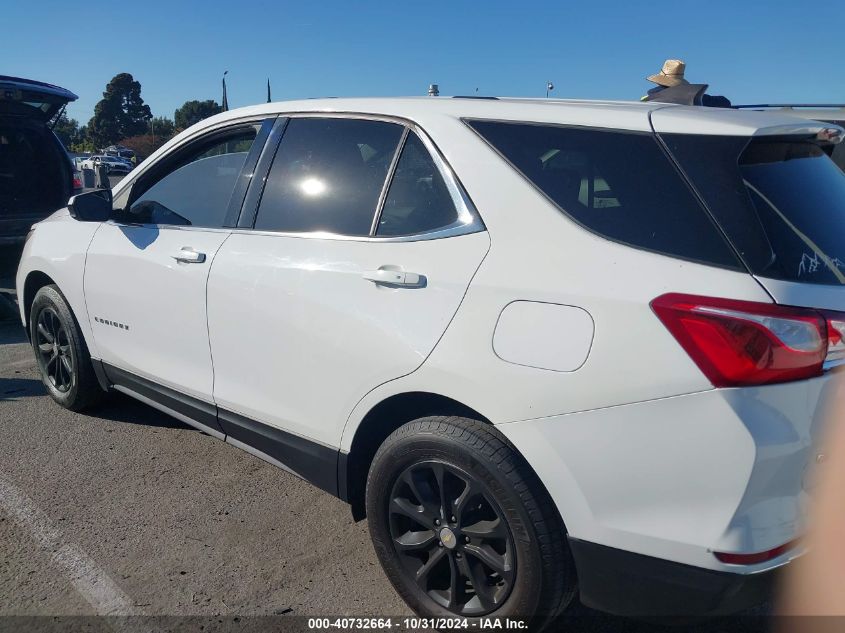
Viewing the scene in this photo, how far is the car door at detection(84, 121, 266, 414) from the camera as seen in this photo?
3166 mm

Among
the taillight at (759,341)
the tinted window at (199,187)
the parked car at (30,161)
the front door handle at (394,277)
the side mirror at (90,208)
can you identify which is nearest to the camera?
the taillight at (759,341)

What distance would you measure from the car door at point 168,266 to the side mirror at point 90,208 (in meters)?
0.08

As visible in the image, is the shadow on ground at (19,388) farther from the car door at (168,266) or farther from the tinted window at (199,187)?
the tinted window at (199,187)

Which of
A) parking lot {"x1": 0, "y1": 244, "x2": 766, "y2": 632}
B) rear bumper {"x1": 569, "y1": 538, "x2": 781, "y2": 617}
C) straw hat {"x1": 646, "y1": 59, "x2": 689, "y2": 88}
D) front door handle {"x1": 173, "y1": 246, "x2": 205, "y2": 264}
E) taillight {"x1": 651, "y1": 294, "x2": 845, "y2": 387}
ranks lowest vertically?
parking lot {"x1": 0, "y1": 244, "x2": 766, "y2": 632}

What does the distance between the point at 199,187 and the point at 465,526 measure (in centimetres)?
214

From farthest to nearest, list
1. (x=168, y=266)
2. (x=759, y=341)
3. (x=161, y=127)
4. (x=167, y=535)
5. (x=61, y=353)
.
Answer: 1. (x=161, y=127)
2. (x=61, y=353)
3. (x=168, y=266)
4. (x=167, y=535)
5. (x=759, y=341)

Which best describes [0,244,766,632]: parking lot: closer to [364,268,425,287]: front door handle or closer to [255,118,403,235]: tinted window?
[364,268,425,287]: front door handle

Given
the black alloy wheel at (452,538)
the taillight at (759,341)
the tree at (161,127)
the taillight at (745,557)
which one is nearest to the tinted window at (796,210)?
the taillight at (759,341)

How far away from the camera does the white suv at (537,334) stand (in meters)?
1.77

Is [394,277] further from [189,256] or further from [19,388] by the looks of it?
[19,388]

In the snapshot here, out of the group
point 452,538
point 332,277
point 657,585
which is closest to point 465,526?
point 452,538

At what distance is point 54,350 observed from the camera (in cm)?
436

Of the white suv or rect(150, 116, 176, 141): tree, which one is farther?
rect(150, 116, 176, 141): tree

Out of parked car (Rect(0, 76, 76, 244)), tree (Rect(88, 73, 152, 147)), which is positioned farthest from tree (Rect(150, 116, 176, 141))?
parked car (Rect(0, 76, 76, 244))
